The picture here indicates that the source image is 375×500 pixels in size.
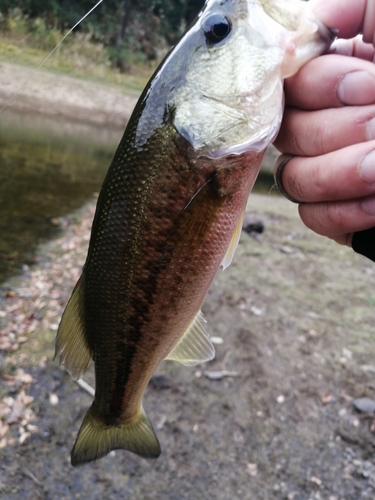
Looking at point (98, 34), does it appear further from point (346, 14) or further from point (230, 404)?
point (346, 14)

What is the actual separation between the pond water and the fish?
3.56 meters

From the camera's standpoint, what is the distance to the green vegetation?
16964 millimetres

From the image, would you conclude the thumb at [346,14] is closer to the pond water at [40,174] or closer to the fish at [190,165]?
the fish at [190,165]

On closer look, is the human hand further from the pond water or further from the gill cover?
the pond water

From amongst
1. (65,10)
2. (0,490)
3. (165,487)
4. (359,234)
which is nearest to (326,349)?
(165,487)

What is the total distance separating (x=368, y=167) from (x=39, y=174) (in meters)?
7.65

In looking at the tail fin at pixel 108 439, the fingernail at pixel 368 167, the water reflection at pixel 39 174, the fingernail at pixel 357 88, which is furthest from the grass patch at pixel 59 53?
the fingernail at pixel 368 167

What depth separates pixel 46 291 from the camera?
448 cm

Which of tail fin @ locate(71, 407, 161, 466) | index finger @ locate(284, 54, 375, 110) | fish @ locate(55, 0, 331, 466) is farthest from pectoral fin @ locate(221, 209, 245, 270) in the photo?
tail fin @ locate(71, 407, 161, 466)

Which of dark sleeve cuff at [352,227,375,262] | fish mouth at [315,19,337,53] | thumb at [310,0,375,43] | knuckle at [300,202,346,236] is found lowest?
dark sleeve cuff at [352,227,375,262]

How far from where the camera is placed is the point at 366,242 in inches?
63.6

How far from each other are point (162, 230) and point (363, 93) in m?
0.75

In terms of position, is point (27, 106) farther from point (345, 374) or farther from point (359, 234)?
point (359, 234)

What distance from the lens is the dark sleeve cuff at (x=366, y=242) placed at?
1.59 m
